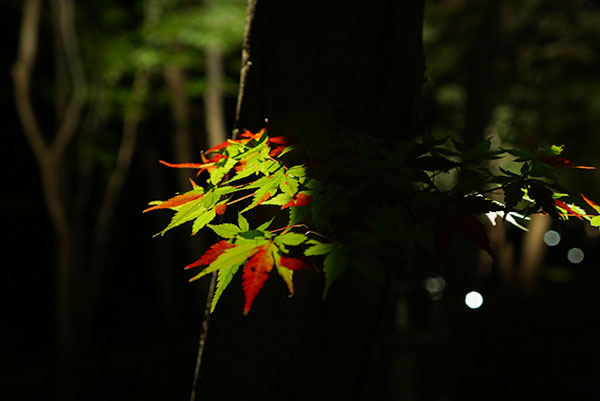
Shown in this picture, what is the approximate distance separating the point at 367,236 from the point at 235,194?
2.03 feet

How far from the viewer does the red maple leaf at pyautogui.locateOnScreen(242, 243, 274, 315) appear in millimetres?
1033

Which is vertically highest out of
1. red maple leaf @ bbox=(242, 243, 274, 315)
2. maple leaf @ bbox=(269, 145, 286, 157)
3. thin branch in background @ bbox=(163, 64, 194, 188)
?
thin branch in background @ bbox=(163, 64, 194, 188)

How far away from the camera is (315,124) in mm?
1646

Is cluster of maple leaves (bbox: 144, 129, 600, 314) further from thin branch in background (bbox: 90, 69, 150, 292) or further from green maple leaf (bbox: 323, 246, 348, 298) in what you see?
thin branch in background (bbox: 90, 69, 150, 292)

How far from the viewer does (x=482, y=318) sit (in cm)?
995

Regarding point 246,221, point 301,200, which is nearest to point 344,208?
point 301,200

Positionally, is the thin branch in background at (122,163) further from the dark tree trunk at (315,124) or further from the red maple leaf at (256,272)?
the red maple leaf at (256,272)

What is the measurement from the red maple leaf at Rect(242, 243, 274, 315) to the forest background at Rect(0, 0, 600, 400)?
4.12 metres

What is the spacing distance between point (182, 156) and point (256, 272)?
8.84 m

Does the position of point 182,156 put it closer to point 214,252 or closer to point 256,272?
point 214,252

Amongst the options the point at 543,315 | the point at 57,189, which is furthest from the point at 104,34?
the point at 543,315

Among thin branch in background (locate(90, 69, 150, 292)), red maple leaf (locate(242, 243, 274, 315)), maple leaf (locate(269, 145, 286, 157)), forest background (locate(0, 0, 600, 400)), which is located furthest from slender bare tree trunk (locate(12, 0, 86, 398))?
red maple leaf (locate(242, 243, 274, 315))

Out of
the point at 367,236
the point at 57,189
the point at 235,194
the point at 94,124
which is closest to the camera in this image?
the point at 367,236

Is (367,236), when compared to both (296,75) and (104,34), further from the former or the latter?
(104,34)
